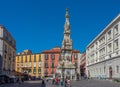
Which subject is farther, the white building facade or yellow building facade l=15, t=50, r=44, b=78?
yellow building facade l=15, t=50, r=44, b=78

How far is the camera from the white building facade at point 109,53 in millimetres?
58281

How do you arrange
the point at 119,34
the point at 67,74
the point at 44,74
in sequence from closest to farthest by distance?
the point at 119,34 → the point at 67,74 → the point at 44,74

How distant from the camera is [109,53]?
216 ft

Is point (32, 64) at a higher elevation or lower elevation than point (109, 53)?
lower

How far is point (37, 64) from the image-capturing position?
128500mm

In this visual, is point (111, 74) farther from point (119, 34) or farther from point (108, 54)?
point (119, 34)

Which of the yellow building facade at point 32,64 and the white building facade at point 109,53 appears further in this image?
the yellow building facade at point 32,64

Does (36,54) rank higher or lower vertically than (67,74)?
higher

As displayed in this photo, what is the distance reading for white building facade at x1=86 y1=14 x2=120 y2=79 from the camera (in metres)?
58.3

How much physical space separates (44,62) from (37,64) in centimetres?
345

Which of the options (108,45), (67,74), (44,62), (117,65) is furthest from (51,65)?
(117,65)

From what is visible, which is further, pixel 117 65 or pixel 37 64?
pixel 37 64

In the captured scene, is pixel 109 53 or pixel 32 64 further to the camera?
pixel 32 64

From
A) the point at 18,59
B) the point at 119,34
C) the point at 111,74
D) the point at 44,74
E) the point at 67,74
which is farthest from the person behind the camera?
the point at 18,59
